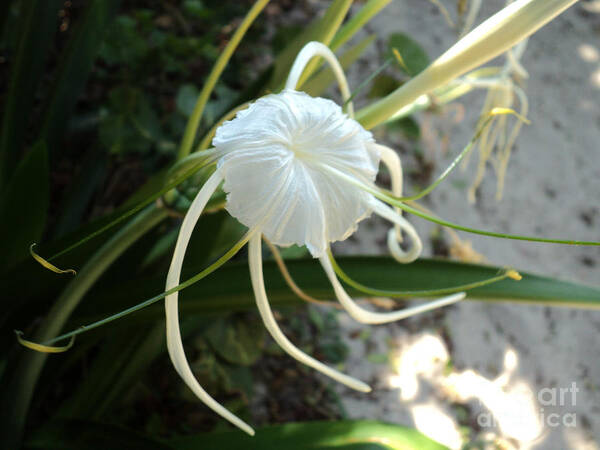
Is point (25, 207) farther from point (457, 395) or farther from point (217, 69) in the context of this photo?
point (457, 395)

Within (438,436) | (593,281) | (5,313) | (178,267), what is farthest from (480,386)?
(178,267)

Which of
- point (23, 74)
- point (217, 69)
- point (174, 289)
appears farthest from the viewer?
point (23, 74)

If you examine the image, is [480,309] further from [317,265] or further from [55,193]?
[55,193]

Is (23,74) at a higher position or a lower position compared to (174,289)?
higher

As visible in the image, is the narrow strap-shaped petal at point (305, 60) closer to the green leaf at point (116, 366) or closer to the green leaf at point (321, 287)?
the green leaf at point (321, 287)

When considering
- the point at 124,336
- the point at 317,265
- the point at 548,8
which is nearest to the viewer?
the point at 548,8

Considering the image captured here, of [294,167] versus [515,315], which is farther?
[515,315]

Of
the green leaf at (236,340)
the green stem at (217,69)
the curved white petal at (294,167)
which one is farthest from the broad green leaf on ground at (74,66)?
the curved white petal at (294,167)

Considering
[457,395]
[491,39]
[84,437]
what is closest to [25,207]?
[84,437]
